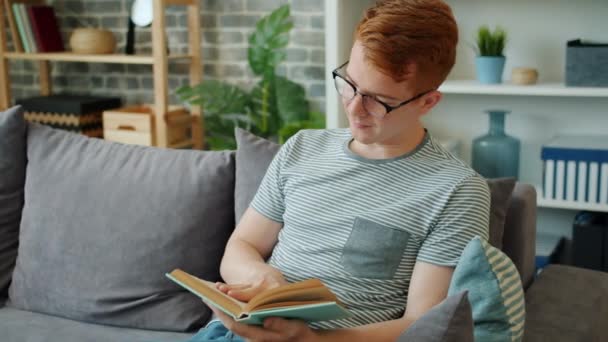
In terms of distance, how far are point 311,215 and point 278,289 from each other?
38 cm

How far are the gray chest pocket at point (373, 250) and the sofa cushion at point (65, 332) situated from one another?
0.52 metres

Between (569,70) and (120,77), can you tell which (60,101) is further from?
(569,70)

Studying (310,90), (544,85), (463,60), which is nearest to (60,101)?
(310,90)

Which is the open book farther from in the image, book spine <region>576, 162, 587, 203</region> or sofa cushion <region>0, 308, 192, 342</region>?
book spine <region>576, 162, 587, 203</region>

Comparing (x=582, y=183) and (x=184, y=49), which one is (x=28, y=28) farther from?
(x=582, y=183)

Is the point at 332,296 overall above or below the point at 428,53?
below

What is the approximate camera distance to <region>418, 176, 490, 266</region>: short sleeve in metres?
1.46

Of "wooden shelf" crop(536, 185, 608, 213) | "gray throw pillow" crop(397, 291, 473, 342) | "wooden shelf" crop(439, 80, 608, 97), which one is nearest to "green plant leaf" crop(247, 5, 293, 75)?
"wooden shelf" crop(439, 80, 608, 97)

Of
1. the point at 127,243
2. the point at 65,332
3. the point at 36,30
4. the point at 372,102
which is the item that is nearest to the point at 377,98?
the point at 372,102

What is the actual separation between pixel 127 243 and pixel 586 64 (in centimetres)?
172

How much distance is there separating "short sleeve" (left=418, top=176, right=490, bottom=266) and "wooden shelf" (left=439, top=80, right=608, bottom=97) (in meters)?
1.43

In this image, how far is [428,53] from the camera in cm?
151

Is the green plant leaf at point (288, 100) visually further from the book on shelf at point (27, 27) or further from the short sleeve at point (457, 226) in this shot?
the short sleeve at point (457, 226)

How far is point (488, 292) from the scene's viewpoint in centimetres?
136
